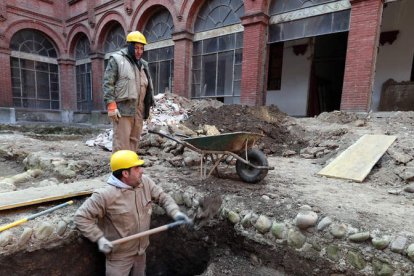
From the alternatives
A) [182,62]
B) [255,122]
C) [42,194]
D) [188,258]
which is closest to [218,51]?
[182,62]

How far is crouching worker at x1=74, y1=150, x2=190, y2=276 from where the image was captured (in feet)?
7.00

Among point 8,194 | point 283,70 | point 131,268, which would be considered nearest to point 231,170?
point 131,268

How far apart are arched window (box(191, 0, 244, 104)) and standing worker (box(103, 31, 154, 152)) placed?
236 inches

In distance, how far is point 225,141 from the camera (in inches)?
121

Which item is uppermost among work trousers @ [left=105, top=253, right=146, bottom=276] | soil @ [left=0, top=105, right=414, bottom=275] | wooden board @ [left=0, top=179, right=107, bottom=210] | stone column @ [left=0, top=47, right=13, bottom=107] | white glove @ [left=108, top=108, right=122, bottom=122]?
stone column @ [left=0, top=47, right=13, bottom=107]

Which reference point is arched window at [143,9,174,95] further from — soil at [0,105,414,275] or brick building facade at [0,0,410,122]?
soil at [0,105,414,275]

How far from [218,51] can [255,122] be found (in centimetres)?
412

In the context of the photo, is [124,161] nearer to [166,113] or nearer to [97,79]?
[166,113]

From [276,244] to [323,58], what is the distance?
1008 cm


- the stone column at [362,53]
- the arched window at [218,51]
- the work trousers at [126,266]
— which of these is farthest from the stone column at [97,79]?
the work trousers at [126,266]

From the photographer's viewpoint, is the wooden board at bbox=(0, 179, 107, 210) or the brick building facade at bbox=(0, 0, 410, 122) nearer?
the wooden board at bbox=(0, 179, 107, 210)

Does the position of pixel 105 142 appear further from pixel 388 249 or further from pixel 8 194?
pixel 388 249

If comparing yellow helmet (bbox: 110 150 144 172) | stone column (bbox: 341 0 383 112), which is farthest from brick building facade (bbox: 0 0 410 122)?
yellow helmet (bbox: 110 150 144 172)

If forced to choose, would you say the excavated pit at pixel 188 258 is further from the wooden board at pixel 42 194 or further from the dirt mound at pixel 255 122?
the dirt mound at pixel 255 122
